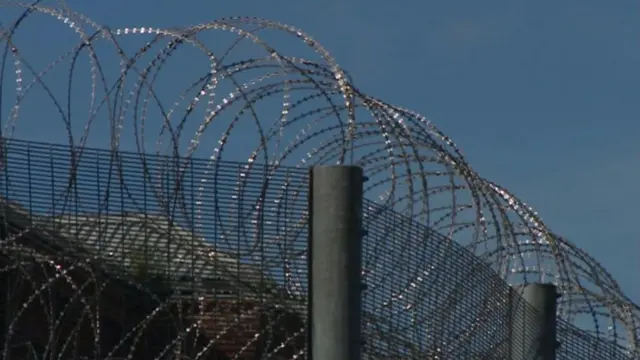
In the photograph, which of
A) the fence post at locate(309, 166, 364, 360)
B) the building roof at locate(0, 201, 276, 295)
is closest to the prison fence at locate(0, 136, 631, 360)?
the building roof at locate(0, 201, 276, 295)

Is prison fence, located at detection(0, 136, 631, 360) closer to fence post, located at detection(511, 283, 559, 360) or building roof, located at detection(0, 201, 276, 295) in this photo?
building roof, located at detection(0, 201, 276, 295)

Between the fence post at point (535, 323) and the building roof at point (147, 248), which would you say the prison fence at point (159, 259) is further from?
the fence post at point (535, 323)

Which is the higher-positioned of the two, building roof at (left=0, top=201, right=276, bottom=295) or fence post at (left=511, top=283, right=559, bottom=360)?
fence post at (left=511, top=283, right=559, bottom=360)

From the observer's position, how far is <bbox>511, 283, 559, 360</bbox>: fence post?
10.6 m

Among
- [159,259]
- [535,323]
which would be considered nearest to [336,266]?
[159,259]

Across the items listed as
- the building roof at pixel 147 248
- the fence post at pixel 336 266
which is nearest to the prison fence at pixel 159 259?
the building roof at pixel 147 248

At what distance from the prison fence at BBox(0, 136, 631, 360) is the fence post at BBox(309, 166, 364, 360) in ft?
0.55

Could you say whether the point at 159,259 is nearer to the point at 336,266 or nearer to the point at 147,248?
the point at 147,248

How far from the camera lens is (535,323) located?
35.3 ft

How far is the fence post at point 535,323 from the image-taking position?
10.6m

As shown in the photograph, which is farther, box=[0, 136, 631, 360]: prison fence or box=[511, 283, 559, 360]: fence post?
box=[511, 283, 559, 360]: fence post

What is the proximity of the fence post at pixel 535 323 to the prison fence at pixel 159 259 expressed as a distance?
210 centimetres

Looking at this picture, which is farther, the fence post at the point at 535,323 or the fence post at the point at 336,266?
the fence post at the point at 535,323

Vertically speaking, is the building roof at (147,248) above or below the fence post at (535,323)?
below
